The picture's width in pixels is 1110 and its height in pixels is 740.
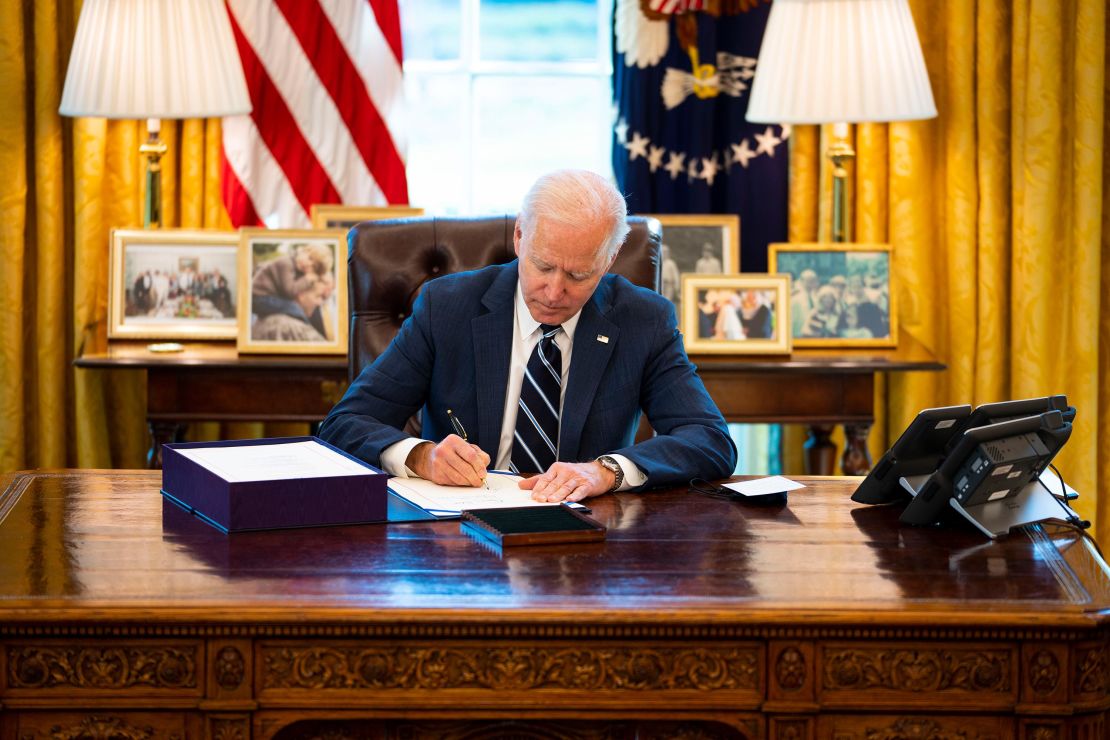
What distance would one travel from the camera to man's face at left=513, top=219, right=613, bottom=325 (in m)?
2.36

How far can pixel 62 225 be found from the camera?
3.81 metres

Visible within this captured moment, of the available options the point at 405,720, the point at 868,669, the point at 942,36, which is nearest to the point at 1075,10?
the point at 942,36

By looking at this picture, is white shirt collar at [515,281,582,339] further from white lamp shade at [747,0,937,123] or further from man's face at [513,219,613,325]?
white lamp shade at [747,0,937,123]

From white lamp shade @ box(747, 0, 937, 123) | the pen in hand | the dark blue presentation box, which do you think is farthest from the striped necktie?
white lamp shade @ box(747, 0, 937, 123)

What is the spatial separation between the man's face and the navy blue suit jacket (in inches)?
4.3

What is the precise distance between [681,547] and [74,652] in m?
0.76

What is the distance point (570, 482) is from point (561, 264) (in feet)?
1.56

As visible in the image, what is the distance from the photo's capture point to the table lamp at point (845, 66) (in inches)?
138

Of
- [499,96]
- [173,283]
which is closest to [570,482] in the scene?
[173,283]

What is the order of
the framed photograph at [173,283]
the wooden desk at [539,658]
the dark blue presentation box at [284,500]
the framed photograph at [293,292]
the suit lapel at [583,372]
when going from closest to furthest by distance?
the wooden desk at [539,658] → the dark blue presentation box at [284,500] → the suit lapel at [583,372] → the framed photograph at [293,292] → the framed photograph at [173,283]

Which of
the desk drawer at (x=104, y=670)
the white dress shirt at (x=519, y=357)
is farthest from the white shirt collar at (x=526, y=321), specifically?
the desk drawer at (x=104, y=670)

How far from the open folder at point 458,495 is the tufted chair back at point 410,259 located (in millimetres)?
670

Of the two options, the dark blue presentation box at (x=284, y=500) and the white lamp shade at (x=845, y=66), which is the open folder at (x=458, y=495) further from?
the white lamp shade at (x=845, y=66)

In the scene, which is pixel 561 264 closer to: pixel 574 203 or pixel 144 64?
pixel 574 203
